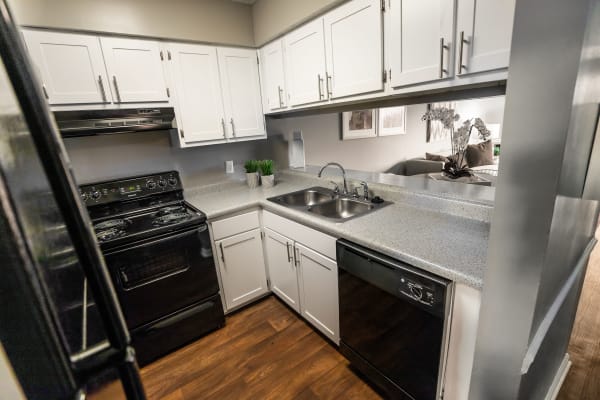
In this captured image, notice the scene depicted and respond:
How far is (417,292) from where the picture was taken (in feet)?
3.81

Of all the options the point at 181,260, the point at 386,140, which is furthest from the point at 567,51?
the point at 386,140

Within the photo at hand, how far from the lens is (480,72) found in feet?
3.91

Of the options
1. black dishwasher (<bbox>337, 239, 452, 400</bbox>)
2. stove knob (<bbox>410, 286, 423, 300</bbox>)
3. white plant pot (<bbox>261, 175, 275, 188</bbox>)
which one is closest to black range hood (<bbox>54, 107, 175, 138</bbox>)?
white plant pot (<bbox>261, 175, 275, 188</bbox>)

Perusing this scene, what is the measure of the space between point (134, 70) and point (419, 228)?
213 cm

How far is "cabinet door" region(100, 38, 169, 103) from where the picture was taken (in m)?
1.88

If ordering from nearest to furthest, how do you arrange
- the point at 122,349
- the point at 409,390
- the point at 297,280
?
the point at 122,349 < the point at 409,390 < the point at 297,280

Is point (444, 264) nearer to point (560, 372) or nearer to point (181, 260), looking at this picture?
point (560, 372)

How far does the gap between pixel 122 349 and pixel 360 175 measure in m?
2.15

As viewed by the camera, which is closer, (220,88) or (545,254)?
(545,254)

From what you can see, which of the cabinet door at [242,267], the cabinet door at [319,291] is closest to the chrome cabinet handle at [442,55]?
the cabinet door at [319,291]

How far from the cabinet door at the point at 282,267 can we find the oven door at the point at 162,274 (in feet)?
1.53

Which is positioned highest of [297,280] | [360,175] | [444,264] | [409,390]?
[360,175]

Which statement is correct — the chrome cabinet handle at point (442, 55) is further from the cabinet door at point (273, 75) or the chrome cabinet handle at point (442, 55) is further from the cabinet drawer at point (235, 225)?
the cabinet drawer at point (235, 225)

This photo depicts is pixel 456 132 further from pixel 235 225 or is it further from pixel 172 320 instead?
pixel 172 320
